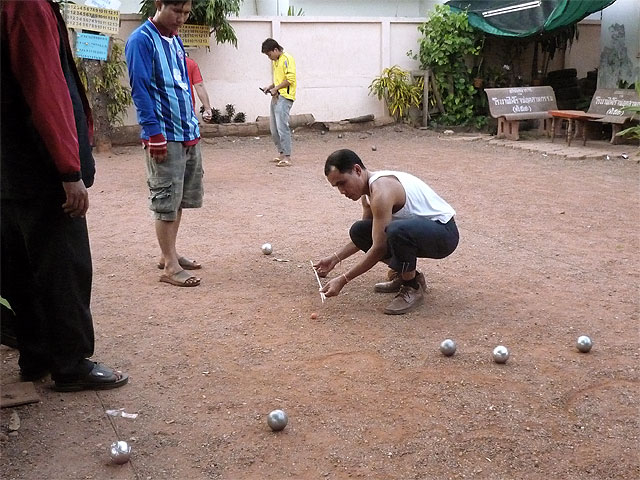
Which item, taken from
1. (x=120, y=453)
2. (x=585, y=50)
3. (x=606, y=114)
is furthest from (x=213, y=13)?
(x=120, y=453)

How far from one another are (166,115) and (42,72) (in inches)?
82.0

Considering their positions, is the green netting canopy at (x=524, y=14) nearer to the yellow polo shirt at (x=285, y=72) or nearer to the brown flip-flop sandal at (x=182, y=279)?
the yellow polo shirt at (x=285, y=72)

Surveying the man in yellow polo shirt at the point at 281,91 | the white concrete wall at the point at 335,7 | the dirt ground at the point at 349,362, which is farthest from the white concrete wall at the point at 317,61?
the dirt ground at the point at 349,362

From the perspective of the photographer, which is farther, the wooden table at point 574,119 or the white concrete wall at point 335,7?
the white concrete wall at point 335,7

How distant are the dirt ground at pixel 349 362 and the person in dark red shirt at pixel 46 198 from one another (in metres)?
0.28

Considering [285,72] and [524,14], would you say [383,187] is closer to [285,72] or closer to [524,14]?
[285,72]

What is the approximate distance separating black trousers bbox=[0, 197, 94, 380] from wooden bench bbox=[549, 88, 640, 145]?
35.6 feet

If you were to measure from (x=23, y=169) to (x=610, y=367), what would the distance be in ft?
10.7

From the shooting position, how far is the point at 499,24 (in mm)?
15000

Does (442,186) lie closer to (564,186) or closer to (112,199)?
(564,186)

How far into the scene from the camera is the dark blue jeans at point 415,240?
476 centimetres

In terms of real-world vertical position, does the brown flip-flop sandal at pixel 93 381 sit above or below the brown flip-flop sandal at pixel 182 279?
above

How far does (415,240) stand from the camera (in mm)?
4801

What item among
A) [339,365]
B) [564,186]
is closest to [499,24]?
[564,186]
